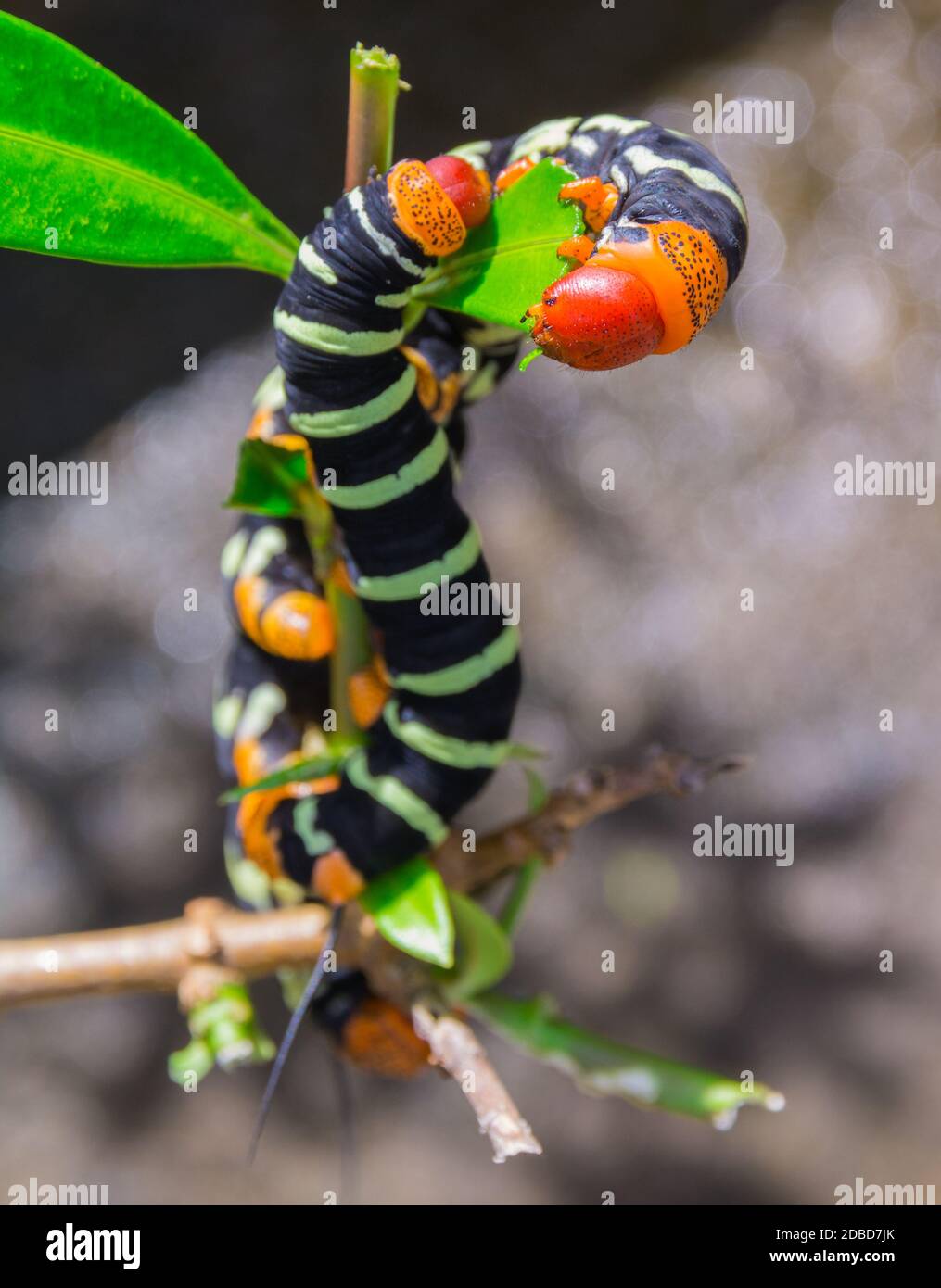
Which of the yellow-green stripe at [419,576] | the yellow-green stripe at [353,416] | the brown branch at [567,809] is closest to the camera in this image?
the yellow-green stripe at [353,416]

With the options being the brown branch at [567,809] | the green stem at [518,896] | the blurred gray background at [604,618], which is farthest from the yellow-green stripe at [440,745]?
the blurred gray background at [604,618]

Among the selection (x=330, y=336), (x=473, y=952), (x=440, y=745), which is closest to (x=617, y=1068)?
(x=473, y=952)

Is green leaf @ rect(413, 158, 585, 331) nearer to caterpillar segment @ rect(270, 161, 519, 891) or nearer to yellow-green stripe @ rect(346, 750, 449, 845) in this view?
caterpillar segment @ rect(270, 161, 519, 891)

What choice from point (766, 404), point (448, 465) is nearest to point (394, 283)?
point (448, 465)

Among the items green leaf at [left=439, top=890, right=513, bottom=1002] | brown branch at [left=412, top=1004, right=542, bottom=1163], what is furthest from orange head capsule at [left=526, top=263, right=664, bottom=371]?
green leaf at [left=439, top=890, right=513, bottom=1002]

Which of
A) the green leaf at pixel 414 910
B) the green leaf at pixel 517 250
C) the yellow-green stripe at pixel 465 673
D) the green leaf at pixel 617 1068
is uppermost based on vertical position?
the green leaf at pixel 517 250

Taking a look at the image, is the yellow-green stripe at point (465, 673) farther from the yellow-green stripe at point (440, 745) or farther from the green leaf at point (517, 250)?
the green leaf at point (517, 250)

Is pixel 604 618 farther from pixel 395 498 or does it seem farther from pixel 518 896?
pixel 395 498
